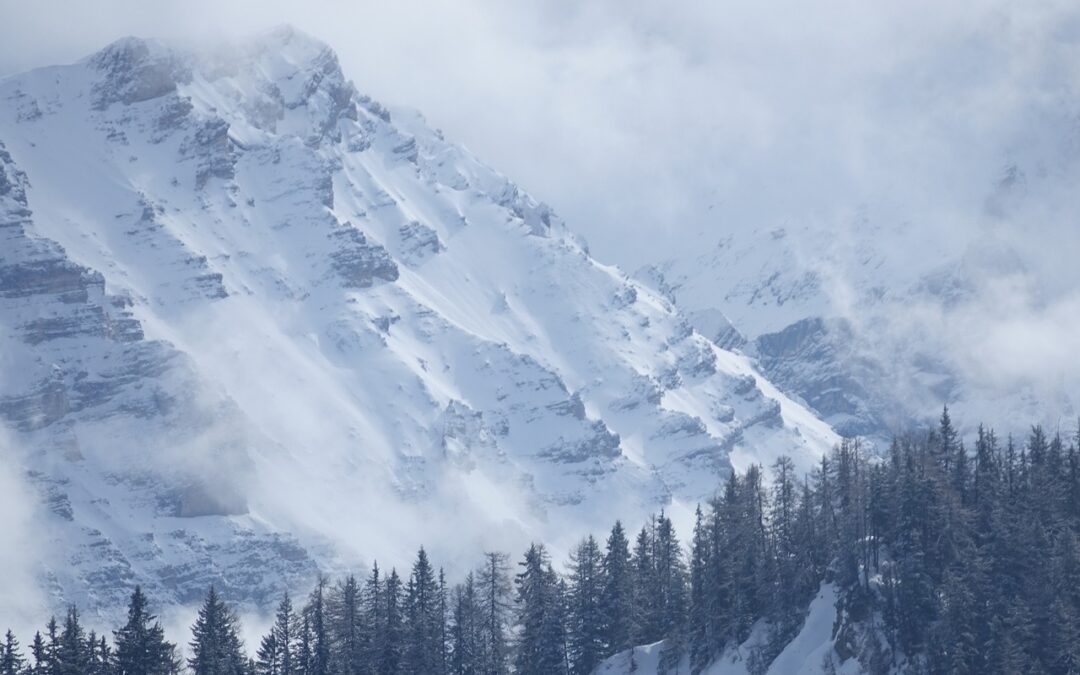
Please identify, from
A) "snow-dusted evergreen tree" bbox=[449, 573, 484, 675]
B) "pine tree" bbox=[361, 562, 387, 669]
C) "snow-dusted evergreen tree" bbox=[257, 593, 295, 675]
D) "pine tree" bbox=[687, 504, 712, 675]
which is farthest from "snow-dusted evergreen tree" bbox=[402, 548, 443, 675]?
"pine tree" bbox=[687, 504, 712, 675]

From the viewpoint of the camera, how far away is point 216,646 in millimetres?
179000

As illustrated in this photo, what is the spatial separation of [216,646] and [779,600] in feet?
154

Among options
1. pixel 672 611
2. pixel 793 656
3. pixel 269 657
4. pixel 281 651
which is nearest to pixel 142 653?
pixel 269 657

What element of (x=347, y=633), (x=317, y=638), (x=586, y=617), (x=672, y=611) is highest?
(x=586, y=617)

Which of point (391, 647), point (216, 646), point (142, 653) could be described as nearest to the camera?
point (142, 653)

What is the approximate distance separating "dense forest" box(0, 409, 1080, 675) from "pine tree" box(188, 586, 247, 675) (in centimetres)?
19

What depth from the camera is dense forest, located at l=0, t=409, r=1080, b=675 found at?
16500 cm

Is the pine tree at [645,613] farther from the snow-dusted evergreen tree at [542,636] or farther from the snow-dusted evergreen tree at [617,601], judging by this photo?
the snow-dusted evergreen tree at [542,636]

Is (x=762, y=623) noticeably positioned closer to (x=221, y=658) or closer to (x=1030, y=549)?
(x=1030, y=549)

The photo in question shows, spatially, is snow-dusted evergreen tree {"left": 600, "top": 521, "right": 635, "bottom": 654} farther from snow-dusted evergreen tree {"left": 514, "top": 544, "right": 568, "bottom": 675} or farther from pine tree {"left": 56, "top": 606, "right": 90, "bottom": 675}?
pine tree {"left": 56, "top": 606, "right": 90, "bottom": 675}

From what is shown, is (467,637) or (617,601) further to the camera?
(617,601)

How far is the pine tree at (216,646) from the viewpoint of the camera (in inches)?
6964

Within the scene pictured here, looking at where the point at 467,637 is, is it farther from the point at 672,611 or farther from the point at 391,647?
the point at 672,611

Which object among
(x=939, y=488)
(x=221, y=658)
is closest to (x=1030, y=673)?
(x=939, y=488)
